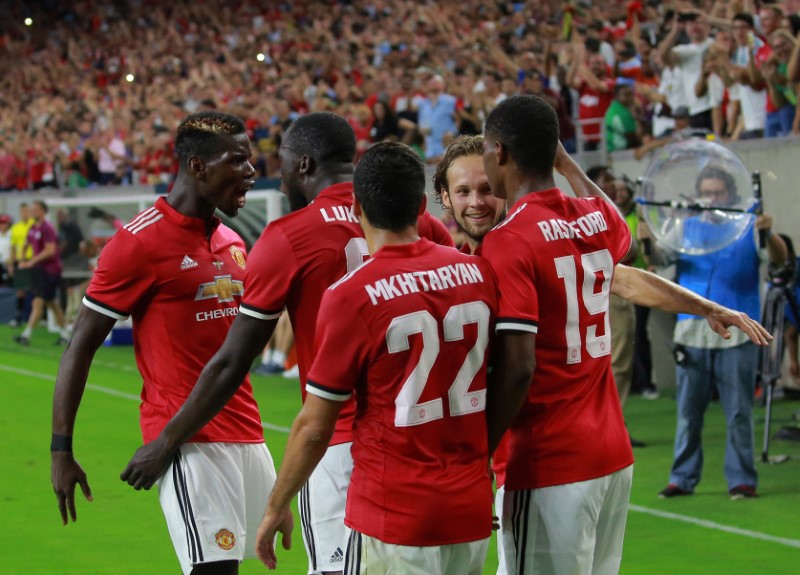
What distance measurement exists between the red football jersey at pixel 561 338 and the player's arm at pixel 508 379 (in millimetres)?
144

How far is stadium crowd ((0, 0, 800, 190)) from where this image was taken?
14.4m

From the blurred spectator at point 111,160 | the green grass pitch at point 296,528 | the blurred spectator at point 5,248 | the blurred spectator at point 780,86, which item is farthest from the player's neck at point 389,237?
the blurred spectator at point 111,160

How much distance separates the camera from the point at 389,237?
11.2 ft

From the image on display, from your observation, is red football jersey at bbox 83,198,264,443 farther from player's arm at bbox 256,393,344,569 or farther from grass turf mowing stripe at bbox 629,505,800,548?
grass turf mowing stripe at bbox 629,505,800,548

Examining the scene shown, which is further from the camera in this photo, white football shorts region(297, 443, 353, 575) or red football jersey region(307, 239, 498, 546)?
white football shorts region(297, 443, 353, 575)

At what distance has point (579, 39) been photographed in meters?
17.8

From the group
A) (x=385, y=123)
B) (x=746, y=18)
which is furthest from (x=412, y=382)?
(x=385, y=123)

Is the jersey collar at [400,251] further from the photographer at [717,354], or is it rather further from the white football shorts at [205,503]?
the photographer at [717,354]

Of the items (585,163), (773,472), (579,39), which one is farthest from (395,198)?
(579,39)

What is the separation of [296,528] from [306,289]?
4.54m

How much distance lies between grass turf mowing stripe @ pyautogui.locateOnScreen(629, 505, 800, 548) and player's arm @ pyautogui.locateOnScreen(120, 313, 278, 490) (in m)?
4.52

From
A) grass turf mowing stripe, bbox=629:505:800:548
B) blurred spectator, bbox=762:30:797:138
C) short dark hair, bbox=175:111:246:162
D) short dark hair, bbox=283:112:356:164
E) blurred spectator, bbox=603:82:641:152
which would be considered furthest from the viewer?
blurred spectator, bbox=603:82:641:152

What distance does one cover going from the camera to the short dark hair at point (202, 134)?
462cm

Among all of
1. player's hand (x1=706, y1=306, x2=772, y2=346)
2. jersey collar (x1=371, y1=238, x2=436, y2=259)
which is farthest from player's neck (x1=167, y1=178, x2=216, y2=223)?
player's hand (x1=706, y1=306, x2=772, y2=346)
